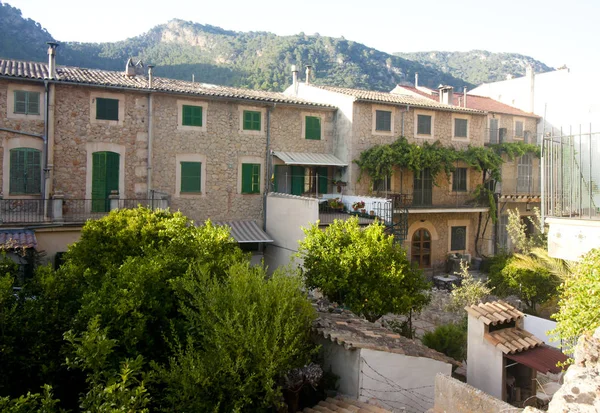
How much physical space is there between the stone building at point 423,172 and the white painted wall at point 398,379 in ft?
36.9

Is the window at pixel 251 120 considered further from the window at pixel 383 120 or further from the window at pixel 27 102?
the window at pixel 27 102

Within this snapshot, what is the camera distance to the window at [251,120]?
20.9 meters

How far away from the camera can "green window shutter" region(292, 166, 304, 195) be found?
22.1 metres

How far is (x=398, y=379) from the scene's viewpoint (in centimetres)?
1018

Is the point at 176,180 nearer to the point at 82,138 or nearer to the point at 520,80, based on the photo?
the point at 82,138

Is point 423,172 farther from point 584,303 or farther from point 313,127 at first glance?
point 584,303

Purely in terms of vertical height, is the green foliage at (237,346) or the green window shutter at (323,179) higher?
the green window shutter at (323,179)

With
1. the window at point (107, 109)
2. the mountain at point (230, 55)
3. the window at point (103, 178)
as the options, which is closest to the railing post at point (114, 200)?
the window at point (103, 178)

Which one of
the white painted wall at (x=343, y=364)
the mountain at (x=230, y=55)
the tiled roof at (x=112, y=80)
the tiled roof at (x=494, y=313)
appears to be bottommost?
the white painted wall at (x=343, y=364)

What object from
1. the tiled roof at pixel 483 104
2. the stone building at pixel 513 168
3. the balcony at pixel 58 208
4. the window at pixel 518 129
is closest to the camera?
the balcony at pixel 58 208

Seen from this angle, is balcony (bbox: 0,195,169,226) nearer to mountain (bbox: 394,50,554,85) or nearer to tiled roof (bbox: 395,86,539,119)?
tiled roof (bbox: 395,86,539,119)

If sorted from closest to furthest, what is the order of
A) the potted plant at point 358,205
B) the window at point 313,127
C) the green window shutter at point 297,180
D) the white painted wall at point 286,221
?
the white painted wall at point 286,221
the potted plant at point 358,205
the green window shutter at point 297,180
the window at point 313,127

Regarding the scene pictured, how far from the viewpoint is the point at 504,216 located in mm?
26641

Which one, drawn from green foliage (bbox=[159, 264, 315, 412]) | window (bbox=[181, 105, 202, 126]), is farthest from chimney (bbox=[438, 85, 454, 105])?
green foliage (bbox=[159, 264, 315, 412])
